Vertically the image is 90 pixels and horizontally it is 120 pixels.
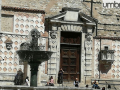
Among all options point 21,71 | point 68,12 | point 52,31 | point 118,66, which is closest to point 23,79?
point 21,71

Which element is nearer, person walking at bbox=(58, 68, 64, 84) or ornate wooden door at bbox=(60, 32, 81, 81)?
person walking at bbox=(58, 68, 64, 84)

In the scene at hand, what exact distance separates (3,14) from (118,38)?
818 cm

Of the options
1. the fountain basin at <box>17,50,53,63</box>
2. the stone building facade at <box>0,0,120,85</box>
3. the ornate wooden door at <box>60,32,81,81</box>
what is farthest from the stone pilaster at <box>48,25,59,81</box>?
the fountain basin at <box>17,50,53,63</box>

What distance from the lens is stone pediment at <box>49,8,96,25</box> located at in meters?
22.0

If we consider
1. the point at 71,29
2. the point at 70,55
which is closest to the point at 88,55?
the point at 70,55

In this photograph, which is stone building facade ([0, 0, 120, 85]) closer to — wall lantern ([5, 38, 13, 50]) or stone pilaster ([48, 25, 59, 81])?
stone pilaster ([48, 25, 59, 81])

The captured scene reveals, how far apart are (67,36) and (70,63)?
1829 mm

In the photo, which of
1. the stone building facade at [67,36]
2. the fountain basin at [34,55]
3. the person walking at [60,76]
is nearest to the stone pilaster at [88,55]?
the stone building facade at [67,36]

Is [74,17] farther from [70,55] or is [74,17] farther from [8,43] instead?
[8,43]

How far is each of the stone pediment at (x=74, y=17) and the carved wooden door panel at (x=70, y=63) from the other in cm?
194

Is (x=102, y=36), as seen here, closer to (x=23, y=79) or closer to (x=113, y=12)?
(x=113, y=12)

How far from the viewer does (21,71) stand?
66.9ft

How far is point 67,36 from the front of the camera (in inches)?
877

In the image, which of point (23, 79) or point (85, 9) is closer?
point (23, 79)
